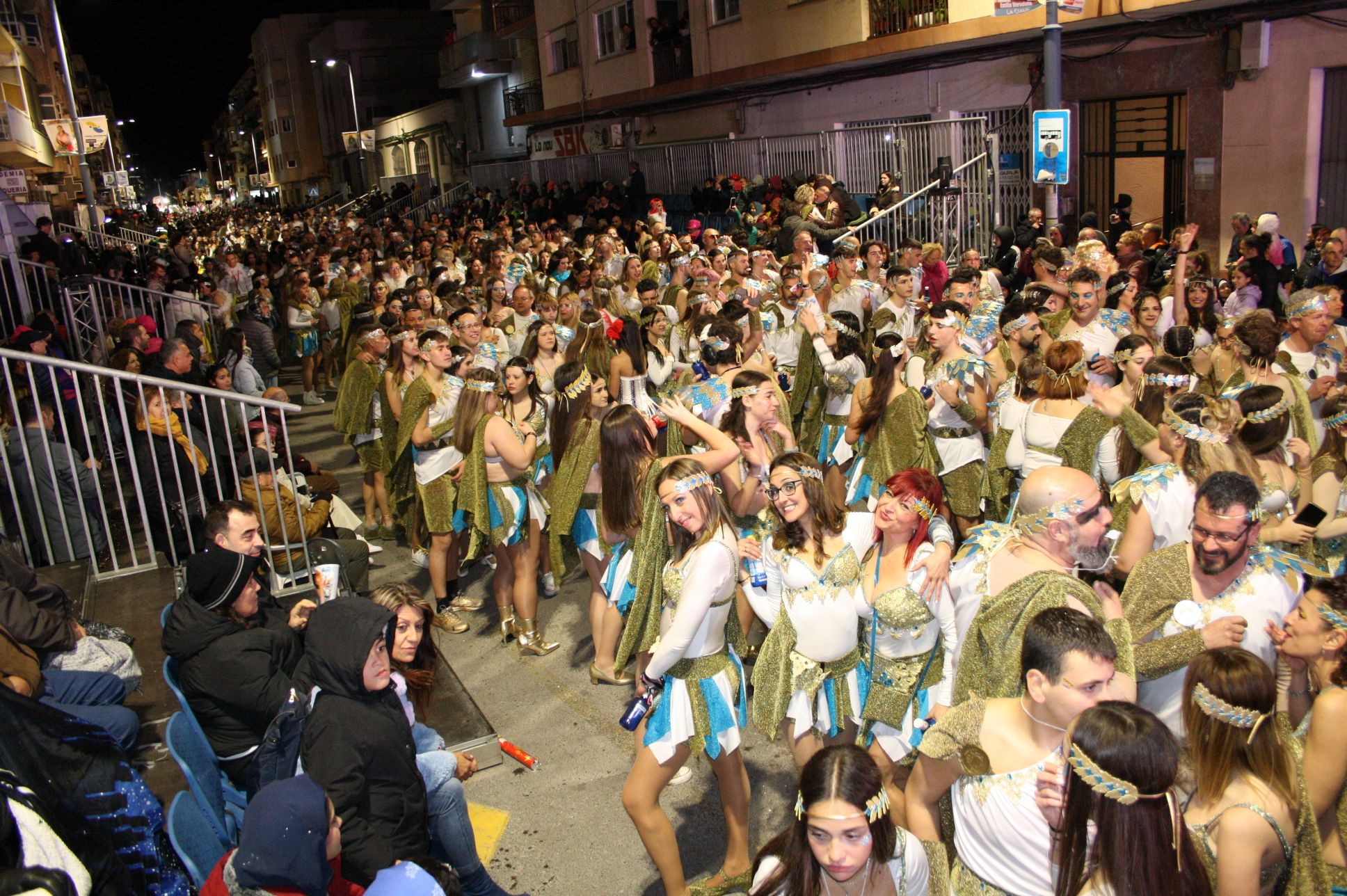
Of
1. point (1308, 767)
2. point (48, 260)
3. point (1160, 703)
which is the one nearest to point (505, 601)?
point (1160, 703)

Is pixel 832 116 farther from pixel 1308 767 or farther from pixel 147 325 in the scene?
pixel 1308 767

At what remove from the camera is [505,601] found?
696cm

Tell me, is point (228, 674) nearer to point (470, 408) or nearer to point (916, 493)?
point (470, 408)

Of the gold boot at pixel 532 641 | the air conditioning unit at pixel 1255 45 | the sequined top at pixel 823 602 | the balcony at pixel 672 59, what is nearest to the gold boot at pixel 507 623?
the gold boot at pixel 532 641

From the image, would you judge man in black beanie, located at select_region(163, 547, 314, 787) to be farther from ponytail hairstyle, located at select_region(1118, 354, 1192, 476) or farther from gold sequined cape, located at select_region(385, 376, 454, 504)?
ponytail hairstyle, located at select_region(1118, 354, 1192, 476)

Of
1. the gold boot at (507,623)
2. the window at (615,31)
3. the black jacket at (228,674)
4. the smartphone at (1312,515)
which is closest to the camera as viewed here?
the black jacket at (228,674)

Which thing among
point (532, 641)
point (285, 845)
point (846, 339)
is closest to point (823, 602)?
point (285, 845)

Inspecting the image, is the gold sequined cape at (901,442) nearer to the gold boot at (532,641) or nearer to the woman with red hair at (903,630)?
the woman with red hair at (903,630)

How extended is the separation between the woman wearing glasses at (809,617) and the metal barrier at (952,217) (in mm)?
11101

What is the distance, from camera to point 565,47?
3167 cm

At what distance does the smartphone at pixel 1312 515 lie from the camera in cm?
486

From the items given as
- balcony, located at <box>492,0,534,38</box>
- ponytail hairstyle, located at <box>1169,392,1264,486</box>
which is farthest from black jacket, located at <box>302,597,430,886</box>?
balcony, located at <box>492,0,534,38</box>

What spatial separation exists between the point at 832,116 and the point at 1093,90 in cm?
628

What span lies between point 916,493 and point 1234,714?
4.81 ft
